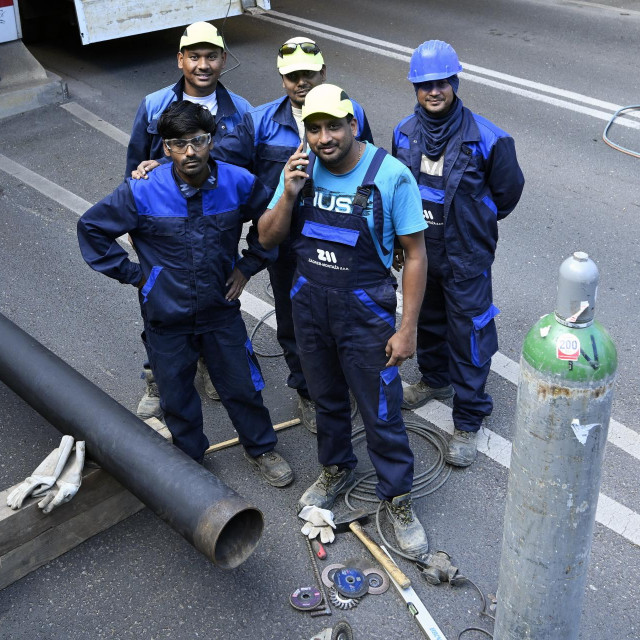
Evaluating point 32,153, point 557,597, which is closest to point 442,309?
point 557,597

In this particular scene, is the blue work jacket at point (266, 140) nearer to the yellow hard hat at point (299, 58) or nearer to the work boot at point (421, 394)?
the yellow hard hat at point (299, 58)

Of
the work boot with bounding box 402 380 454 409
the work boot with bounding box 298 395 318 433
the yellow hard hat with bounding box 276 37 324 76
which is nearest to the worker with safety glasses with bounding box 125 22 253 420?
the yellow hard hat with bounding box 276 37 324 76

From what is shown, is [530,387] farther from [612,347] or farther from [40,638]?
[40,638]

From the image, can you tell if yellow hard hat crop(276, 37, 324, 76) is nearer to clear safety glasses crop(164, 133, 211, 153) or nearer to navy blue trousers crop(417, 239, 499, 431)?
clear safety glasses crop(164, 133, 211, 153)

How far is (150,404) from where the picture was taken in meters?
5.08

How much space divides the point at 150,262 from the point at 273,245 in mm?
573

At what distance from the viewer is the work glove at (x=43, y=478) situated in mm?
3893

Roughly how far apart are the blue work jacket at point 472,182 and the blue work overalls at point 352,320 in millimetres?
597

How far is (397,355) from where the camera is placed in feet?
12.4

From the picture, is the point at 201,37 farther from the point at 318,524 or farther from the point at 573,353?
the point at 573,353

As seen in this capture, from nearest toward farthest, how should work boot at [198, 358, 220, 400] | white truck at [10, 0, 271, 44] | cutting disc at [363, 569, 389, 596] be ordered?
cutting disc at [363, 569, 389, 596], work boot at [198, 358, 220, 400], white truck at [10, 0, 271, 44]

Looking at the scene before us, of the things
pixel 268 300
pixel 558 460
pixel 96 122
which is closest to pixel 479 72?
pixel 96 122

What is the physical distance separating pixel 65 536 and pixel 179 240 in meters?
1.46

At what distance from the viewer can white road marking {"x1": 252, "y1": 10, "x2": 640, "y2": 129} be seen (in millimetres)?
9117
